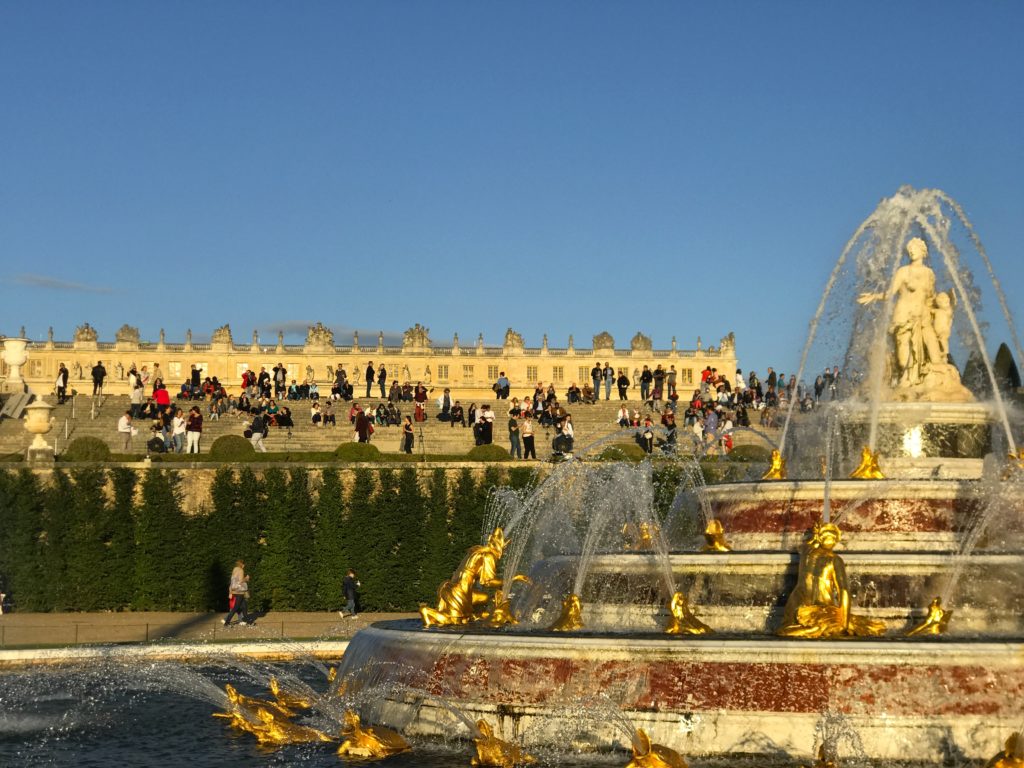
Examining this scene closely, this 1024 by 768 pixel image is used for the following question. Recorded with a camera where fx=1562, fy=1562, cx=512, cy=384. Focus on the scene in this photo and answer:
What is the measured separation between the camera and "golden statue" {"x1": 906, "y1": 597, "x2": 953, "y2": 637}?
1188 cm

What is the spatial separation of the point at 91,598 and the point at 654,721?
73.1 feet

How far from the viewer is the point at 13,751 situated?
517 inches

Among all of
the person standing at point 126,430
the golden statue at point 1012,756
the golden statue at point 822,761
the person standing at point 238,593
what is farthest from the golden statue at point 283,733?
the person standing at point 126,430

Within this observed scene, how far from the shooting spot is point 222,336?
294 ft

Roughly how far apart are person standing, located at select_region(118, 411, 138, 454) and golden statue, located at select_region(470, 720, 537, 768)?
2702 centimetres

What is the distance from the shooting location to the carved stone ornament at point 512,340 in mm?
89537

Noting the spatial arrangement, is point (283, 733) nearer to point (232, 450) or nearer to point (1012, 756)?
point (1012, 756)

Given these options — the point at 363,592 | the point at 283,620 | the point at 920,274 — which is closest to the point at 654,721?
the point at 920,274

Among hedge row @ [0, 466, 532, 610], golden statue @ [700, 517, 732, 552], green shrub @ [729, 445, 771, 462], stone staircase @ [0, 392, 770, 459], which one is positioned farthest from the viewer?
stone staircase @ [0, 392, 770, 459]

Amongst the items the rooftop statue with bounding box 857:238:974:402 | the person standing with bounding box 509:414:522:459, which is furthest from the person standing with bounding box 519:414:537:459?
the rooftop statue with bounding box 857:238:974:402

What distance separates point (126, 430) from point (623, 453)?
12091 millimetres

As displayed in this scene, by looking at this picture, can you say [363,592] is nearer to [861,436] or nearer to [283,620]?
[283,620]

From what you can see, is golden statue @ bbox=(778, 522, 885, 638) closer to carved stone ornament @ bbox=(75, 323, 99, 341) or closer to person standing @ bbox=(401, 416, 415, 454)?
person standing @ bbox=(401, 416, 415, 454)

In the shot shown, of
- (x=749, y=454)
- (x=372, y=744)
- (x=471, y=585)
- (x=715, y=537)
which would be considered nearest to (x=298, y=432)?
(x=749, y=454)
